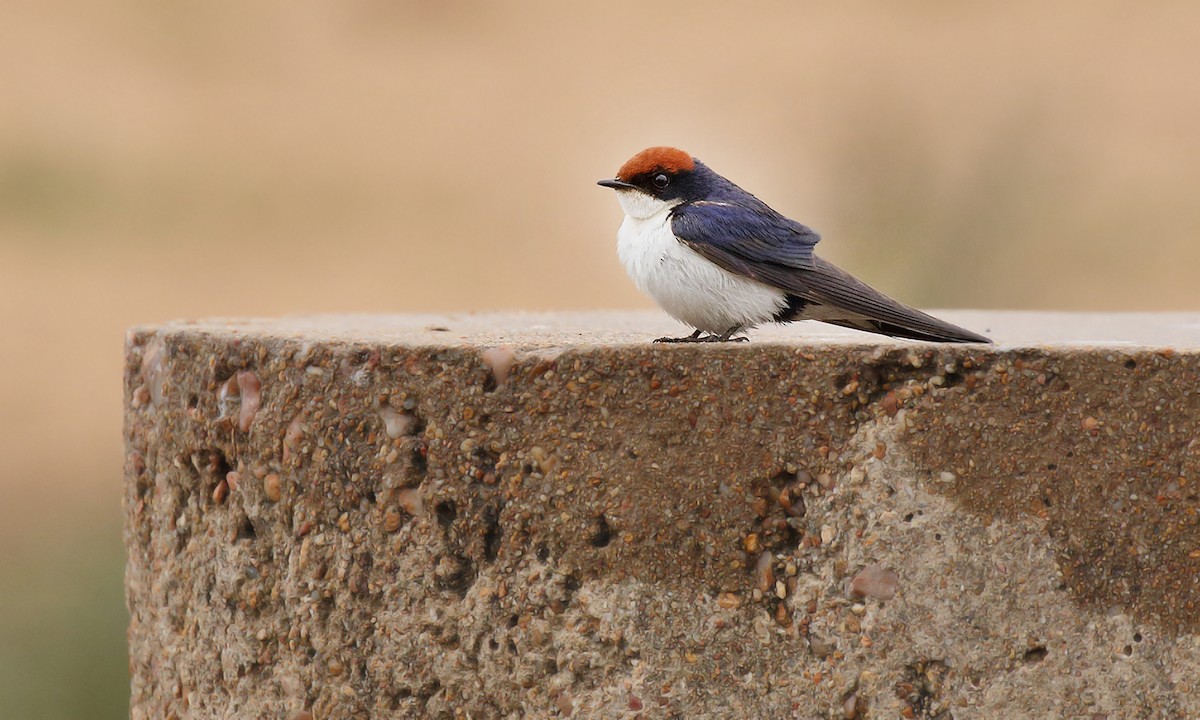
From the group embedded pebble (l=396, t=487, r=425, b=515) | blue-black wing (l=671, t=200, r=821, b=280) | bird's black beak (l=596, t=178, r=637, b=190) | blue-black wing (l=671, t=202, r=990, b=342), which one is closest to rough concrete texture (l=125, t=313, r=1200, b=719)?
embedded pebble (l=396, t=487, r=425, b=515)

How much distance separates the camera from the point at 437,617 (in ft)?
7.67

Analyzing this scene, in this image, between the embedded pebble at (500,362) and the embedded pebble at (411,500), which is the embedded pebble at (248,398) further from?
the embedded pebble at (500,362)

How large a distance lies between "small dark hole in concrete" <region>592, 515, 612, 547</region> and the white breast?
0.51 meters

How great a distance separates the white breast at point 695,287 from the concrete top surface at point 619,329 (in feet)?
0.22

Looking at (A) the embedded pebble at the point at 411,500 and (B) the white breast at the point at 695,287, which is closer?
(A) the embedded pebble at the point at 411,500

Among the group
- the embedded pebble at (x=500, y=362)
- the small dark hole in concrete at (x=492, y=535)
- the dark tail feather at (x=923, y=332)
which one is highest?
the dark tail feather at (x=923, y=332)

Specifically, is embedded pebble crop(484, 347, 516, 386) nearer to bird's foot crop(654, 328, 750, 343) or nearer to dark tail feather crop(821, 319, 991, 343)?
bird's foot crop(654, 328, 750, 343)

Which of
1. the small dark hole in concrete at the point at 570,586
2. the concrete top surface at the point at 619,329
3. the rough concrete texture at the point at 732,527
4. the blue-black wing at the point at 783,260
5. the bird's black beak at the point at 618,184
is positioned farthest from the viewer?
the bird's black beak at the point at 618,184

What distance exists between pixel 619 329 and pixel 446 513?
0.91m

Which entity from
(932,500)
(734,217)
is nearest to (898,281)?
(734,217)

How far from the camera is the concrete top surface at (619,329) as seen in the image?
240 cm

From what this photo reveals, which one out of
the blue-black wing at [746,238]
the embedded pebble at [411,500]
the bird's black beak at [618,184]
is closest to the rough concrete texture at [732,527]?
the embedded pebble at [411,500]

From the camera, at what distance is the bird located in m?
2.59

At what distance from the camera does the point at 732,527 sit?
88.9 inches
